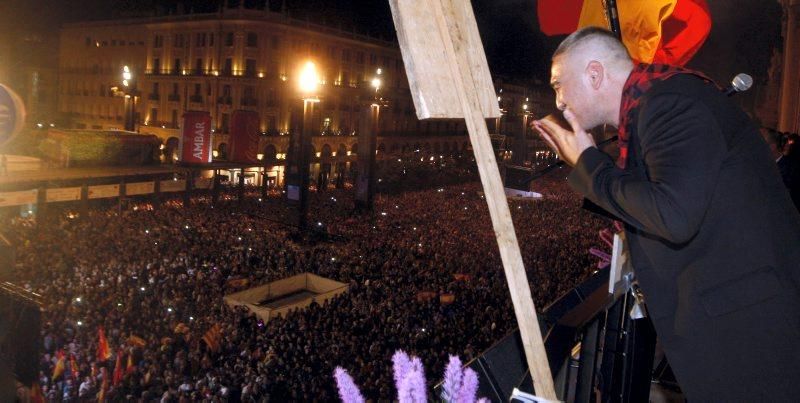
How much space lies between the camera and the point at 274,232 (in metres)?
18.3

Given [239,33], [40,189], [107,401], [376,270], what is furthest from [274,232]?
[239,33]

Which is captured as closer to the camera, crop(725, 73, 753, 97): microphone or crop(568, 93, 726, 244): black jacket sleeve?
crop(568, 93, 726, 244): black jacket sleeve

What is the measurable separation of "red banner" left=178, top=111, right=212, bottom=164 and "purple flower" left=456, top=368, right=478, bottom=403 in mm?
27446

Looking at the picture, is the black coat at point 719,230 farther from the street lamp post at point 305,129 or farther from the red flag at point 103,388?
the street lamp post at point 305,129

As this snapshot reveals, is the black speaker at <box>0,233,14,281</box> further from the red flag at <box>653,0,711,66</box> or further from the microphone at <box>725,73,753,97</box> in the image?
the red flag at <box>653,0,711,66</box>

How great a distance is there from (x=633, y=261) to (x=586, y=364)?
88 centimetres

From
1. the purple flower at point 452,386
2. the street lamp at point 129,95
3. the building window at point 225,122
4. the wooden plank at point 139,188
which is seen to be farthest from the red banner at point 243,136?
the purple flower at point 452,386

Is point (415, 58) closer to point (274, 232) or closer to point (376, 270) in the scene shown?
point (376, 270)

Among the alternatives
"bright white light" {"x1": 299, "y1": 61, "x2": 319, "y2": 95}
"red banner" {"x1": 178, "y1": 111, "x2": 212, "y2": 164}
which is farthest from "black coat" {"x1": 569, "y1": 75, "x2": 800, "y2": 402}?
"red banner" {"x1": 178, "y1": 111, "x2": 212, "y2": 164}

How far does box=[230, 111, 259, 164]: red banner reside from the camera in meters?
29.5

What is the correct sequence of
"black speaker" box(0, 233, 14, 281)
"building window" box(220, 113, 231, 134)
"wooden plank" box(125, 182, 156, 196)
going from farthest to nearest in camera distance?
"building window" box(220, 113, 231, 134) < "wooden plank" box(125, 182, 156, 196) < "black speaker" box(0, 233, 14, 281)

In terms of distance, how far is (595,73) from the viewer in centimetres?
153

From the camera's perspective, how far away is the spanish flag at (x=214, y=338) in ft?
29.8

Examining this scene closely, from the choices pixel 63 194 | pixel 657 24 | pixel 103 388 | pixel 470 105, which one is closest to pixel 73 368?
pixel 103 388
